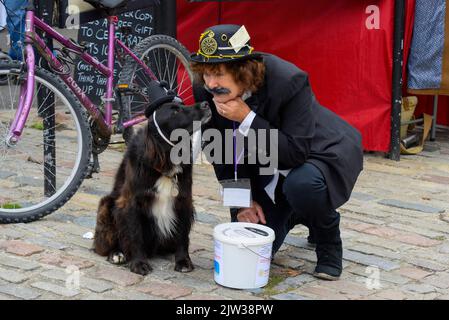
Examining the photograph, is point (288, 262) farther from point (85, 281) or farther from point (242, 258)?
point (85, 281)

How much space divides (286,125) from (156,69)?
295cm

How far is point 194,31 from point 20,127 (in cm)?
310

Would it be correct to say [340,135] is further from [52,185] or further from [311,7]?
[311,7]

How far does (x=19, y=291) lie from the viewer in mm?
3107

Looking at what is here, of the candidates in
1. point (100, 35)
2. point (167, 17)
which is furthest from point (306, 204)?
point (100, 35)

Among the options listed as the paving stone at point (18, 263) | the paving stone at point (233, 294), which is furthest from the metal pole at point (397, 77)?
the paving stone at point (18, 263)

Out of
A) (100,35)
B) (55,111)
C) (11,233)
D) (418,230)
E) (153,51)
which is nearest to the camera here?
(11,233)

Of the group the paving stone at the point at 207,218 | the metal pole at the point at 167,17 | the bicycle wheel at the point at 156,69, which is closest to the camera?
the paving stone at the point at 207,218

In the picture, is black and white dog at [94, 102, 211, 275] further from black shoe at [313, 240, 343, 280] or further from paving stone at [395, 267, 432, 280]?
paving stone at [395, 267, 432, 280]

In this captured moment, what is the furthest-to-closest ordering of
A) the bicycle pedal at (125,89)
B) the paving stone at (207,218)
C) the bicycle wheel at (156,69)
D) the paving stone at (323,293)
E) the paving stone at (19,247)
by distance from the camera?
the bicycle wheel at (156,69), the bicycle pedal at (125,89), the paving stone at (207,218), the paving stone at (19,247), the paving stone at (323,293)

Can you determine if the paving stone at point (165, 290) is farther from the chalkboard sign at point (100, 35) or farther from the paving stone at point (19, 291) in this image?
the chalkboard sign at point (100, 35)

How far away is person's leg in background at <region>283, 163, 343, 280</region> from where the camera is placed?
10.5 ft

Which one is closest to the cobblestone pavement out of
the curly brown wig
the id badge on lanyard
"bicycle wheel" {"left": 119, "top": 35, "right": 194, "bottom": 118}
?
the id badge on lanyard

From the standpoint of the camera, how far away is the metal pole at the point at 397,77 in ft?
18.4
